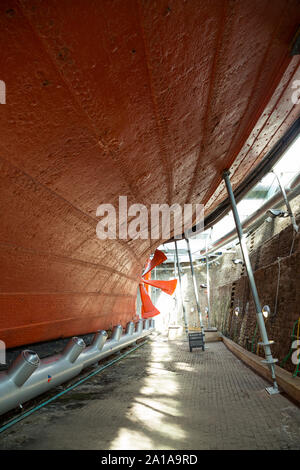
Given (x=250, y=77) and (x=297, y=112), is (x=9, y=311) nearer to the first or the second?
(x=250, y=77)

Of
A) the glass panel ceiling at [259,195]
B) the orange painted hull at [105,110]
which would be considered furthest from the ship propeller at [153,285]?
the orange painted hull at [105,110]

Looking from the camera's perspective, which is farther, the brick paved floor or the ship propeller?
the ship propeller

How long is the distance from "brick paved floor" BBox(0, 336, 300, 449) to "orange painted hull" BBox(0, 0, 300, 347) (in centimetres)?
115

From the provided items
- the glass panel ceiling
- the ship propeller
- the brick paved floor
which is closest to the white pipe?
the brick paved floor

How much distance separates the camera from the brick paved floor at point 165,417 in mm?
2389

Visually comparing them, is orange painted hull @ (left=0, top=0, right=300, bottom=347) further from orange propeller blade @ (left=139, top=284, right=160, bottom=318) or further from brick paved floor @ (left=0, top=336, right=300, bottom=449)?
orange propeller blade @ (left=139, top=284, right=160, bottom=318)

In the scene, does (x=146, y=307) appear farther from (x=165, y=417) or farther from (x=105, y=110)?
(x=105, y=110)

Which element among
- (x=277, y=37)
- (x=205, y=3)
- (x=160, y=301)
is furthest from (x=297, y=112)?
(x=160, y=301)

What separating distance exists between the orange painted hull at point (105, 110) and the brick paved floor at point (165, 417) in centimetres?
115

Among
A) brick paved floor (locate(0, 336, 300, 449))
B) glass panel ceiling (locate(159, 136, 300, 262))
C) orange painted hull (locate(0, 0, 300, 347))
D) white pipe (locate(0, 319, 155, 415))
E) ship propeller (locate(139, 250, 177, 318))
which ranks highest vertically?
glass panel ceiling (locate(159, 136, 300, 262))

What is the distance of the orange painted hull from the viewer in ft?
5.82

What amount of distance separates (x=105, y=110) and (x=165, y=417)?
3243 mm

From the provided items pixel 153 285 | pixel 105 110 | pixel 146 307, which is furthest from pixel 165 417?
pixel 146 307

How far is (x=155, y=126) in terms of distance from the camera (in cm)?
294
